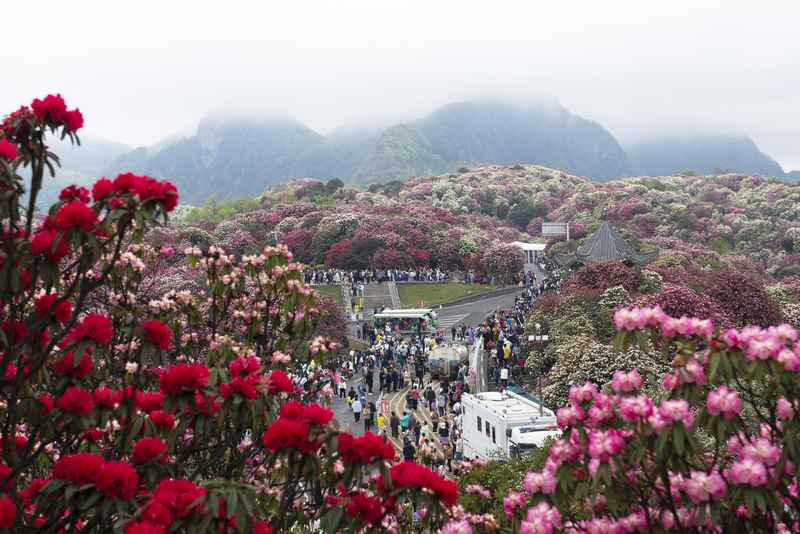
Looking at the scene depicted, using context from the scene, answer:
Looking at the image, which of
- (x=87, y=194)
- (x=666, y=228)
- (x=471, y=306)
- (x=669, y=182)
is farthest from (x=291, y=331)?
(x=669, y=182)

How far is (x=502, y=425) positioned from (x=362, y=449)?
14.8 metres

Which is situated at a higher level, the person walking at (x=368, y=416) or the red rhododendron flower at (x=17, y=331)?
the red rhododendron flower at (x=17, y=331)

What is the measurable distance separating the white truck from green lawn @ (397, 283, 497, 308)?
87.3ft

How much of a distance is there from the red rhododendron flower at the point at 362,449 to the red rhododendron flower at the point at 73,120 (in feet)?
7.54

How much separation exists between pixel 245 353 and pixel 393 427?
A: 1452 centimetres

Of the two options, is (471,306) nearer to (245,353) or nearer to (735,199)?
(245,353)

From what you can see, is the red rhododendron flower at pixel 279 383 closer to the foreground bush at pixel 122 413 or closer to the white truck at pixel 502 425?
the foreground bush at pixel 122 413

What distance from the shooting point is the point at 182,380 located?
4.07 meters

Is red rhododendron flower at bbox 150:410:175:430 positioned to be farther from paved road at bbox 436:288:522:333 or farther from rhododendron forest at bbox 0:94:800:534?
paved road at bbox 436:288:522:333

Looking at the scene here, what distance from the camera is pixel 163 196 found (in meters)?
3.83

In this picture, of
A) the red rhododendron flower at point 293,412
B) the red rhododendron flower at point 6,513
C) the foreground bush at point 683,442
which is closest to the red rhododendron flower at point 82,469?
the red rhododendron flower at point 6,513

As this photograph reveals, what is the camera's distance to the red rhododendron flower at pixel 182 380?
4.07 metres

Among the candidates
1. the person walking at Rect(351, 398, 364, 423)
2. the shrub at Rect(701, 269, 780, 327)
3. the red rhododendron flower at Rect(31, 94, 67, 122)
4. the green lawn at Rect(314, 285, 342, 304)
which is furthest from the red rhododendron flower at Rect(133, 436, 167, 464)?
the green lawn at Rect(314, 285, 342, 304)

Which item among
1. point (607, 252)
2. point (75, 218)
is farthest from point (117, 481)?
point (607, 252)
